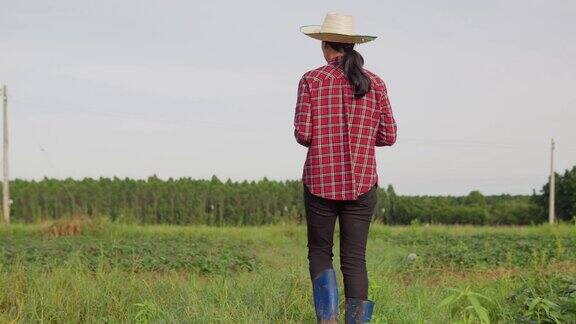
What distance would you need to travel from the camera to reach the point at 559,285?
5.59m

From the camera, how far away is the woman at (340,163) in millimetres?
4227

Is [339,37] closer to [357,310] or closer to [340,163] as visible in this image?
[340,163]

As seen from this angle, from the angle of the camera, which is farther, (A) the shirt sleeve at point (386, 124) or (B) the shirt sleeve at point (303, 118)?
(A) the shirt sleeve at point (386, 124)

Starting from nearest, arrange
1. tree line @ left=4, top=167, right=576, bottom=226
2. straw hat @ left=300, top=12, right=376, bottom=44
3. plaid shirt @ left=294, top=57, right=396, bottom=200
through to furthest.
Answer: plaid shirt @ left=294, top=57, right=396, bottom=200
straw hat @ left=300, top=12, right=376, bottom=44
tree line @ left=4, top=167, right=576, bottom=226

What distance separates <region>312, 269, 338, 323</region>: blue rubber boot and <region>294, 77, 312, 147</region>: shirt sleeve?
86cm

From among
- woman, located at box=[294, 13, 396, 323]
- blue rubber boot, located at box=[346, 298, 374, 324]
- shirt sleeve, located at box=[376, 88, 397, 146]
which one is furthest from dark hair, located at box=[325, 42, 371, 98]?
blue rubber boot, located at box=[346, 298, 374, 324]

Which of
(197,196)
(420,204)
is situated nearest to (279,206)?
(197,196)

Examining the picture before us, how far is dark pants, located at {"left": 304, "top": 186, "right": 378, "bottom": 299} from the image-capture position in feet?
14.0

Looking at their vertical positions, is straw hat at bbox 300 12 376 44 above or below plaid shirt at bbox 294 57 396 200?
above

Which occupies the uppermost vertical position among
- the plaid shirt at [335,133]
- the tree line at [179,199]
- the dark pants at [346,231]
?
the plaid shirt at [335,133]

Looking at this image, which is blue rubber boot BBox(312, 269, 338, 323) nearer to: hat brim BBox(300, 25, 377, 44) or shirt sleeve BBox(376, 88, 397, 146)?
Answer: shirt sleeve BBox(376, 88, 397, 146)

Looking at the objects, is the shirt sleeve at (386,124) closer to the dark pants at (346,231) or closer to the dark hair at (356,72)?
the dark hair at (356,72)

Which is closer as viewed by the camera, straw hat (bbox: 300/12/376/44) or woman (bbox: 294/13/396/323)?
woman (bbox: 294/13/396/323)

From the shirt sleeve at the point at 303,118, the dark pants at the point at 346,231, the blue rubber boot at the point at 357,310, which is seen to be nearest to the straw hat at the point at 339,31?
the shirt sleeve at the point at 303,118
